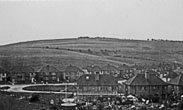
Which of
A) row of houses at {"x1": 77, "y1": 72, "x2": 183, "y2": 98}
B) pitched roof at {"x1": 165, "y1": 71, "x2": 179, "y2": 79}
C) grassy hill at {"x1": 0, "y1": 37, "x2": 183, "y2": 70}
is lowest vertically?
row of houses at {"x1": 77, "y1": 72, "x2": 183, "y2": 98}

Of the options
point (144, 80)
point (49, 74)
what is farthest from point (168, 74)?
point (49, 74)

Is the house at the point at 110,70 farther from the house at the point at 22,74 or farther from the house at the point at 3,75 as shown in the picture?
the house at the point at 3,75

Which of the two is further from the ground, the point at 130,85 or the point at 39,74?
the point at 39,74

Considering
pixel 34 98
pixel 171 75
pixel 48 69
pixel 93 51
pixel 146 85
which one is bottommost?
pixel 34 98

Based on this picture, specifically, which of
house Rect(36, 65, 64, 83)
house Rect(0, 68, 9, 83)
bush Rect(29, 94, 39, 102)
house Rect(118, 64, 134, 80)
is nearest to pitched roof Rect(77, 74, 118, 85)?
house Rect(118, 64, 134, 80)

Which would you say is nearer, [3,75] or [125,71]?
[125,71]

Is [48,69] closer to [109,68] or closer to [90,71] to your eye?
[90,71]

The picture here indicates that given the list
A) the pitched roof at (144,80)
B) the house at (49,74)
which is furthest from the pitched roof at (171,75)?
the house at (49,74)

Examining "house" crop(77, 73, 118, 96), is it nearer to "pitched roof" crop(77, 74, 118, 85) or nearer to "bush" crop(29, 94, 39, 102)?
"pitched roof" crop(77, 74, 118, 85)
